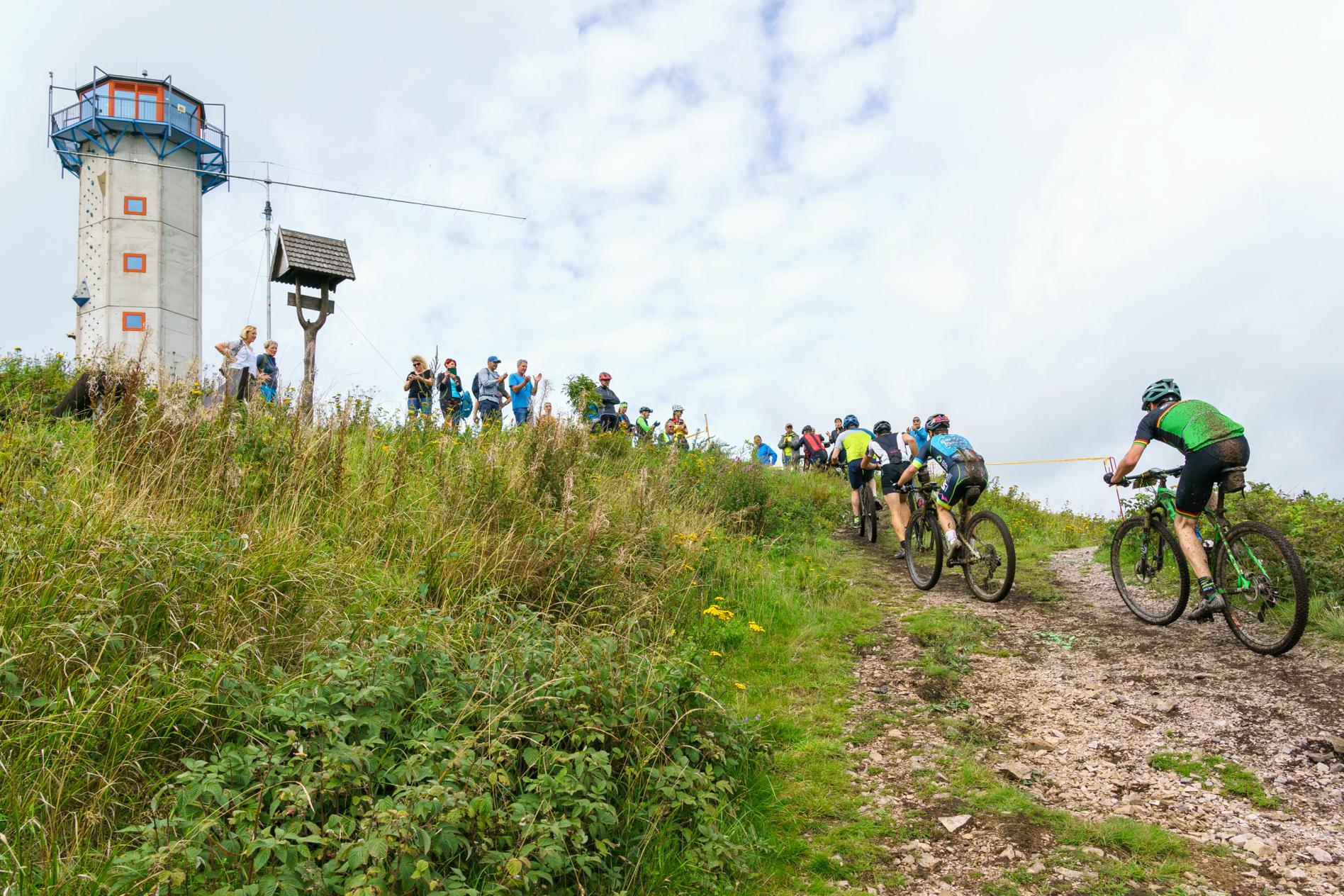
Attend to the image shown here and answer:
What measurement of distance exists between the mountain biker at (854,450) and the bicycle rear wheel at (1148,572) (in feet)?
16.0

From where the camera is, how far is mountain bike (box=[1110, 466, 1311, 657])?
18.8 feet

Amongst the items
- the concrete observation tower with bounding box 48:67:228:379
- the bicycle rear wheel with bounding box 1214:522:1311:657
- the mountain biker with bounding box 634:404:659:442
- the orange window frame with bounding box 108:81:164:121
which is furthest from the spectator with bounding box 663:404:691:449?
the orange window frame with bounding box 108:81:164:121

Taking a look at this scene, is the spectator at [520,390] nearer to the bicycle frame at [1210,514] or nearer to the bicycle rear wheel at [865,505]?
the bicycle rear wheel at [865,505]

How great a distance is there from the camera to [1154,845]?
3.55 m

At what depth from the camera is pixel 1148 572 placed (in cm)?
730

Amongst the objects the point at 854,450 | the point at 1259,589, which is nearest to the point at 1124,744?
the point at 1259,589

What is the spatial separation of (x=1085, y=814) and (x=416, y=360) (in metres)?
12.4

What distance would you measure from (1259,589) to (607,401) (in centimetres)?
1296

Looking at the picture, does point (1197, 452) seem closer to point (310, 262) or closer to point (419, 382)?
point (419, 382)

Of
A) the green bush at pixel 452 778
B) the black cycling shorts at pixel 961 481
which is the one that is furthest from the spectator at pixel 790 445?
the green bush at pixel 452 778

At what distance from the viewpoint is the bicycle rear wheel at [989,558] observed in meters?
8.08

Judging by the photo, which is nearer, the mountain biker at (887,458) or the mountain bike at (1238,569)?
the mountain bike at (1238,569)

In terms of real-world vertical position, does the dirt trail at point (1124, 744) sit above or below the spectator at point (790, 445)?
below

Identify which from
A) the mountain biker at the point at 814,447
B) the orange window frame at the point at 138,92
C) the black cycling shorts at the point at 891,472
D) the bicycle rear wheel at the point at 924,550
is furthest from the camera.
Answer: the orange window frame at the point at 138,92
